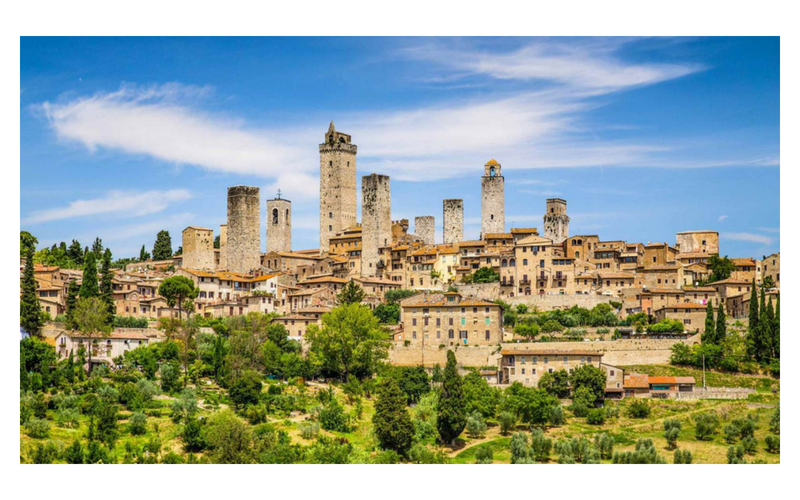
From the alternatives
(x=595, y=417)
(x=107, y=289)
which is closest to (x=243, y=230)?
(x=107, y=289)

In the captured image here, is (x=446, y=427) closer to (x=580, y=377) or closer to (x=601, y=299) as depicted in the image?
(x=580, y=377)

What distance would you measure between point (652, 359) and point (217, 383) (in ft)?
64.2

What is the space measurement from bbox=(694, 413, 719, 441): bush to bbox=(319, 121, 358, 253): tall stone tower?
40.7 m

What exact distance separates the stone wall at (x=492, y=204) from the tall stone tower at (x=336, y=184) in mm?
9281

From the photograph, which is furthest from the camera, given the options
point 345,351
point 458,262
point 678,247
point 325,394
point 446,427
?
point 678,247

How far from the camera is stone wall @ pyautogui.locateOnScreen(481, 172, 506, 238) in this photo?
7938cm

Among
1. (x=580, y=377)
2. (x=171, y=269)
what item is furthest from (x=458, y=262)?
(x=580, y=377)

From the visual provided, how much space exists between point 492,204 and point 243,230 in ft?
57.5

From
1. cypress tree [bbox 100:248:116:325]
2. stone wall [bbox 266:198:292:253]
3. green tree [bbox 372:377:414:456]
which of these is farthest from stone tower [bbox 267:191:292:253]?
green tree [bbox 372:377:414:456]

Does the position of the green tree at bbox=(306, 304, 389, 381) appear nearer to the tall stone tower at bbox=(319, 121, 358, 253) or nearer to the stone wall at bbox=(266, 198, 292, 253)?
the tall stone tower at bbox=(319, 121, 358, 253)

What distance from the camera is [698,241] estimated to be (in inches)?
3004

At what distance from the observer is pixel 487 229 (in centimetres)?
7938

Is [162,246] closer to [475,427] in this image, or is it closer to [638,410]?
[475,427]

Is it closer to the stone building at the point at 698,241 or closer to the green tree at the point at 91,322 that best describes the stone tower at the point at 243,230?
the green tree at the point at 91,322
